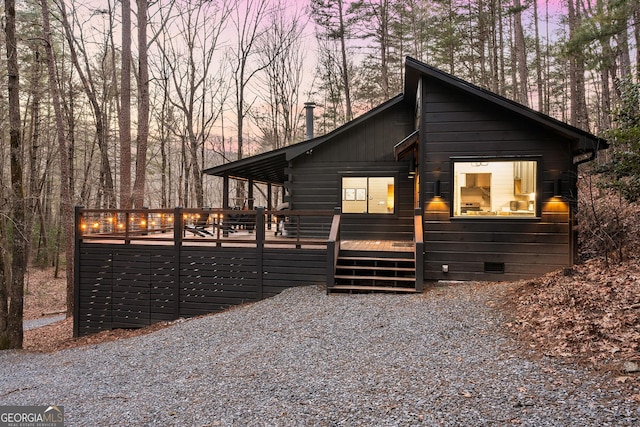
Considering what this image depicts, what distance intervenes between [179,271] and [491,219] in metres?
6.76

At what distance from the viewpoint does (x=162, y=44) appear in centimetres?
1903

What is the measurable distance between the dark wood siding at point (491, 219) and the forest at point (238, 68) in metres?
7.07

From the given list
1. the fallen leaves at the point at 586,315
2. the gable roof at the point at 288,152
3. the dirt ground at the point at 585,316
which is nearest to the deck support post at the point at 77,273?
the dirt ground at the point at 585,316

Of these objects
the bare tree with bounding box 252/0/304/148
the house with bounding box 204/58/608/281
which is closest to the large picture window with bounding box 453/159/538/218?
the house with bounding box 204/58/608/281

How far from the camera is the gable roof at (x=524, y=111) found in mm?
7152

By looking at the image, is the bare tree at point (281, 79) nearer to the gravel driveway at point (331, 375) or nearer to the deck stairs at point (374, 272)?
the deck stairs at point (374, 272)

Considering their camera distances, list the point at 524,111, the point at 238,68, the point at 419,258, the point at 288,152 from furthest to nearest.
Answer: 1. the point at 238,68
2. the point at 288,152
3. the point at 524,111
4. the point at 419,258

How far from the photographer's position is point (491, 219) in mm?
7688

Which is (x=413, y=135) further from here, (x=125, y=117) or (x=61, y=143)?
(x=61, y=143)

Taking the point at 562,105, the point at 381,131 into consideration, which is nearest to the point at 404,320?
the point at 381,131

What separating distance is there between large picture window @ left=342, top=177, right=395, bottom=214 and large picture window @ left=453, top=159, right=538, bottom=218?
2676mm

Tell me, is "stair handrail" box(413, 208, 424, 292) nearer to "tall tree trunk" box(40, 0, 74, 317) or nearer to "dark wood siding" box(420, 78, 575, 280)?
"dark wood siding" box(420, 78, 575, 280)

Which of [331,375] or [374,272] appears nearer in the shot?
[331,375]

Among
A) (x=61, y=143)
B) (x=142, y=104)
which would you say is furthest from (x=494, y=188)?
(x=61, y=143)
